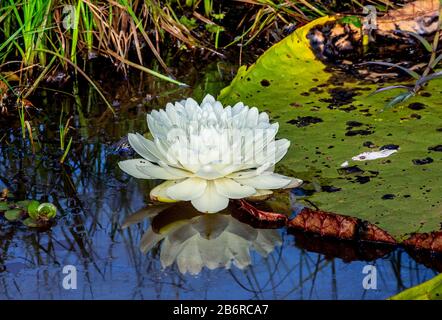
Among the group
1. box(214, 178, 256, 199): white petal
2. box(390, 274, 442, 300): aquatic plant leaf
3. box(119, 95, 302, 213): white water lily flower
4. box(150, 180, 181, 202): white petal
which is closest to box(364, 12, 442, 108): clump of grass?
box(119, 95, 302, 213): white water lily flower

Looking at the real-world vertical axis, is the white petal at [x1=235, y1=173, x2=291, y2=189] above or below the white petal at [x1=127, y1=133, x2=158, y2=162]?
below

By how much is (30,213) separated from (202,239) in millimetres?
500

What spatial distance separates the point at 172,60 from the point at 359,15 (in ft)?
2.87

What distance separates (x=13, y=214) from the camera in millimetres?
2479

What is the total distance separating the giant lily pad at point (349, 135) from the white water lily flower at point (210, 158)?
166mm

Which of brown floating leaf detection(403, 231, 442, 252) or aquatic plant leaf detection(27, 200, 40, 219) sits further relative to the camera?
aquatic plant leaf detection(27, 200, 40, 219)

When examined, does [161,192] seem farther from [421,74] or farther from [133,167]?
[421,74]

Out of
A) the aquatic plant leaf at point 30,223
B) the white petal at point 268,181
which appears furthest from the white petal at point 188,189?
the aquatic plant leaf at point 30,223

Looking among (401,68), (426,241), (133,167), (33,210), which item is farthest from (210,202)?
(401,68)

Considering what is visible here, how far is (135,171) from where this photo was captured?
2582mm

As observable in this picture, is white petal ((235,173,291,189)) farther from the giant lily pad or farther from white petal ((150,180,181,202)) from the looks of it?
white petal ((150,180,181,202))

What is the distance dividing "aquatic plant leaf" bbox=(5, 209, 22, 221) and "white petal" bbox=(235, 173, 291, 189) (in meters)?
0.64

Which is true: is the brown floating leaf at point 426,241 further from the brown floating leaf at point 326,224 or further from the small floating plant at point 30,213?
the small floating plant at point 30,213

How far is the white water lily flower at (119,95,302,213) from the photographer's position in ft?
7.97
